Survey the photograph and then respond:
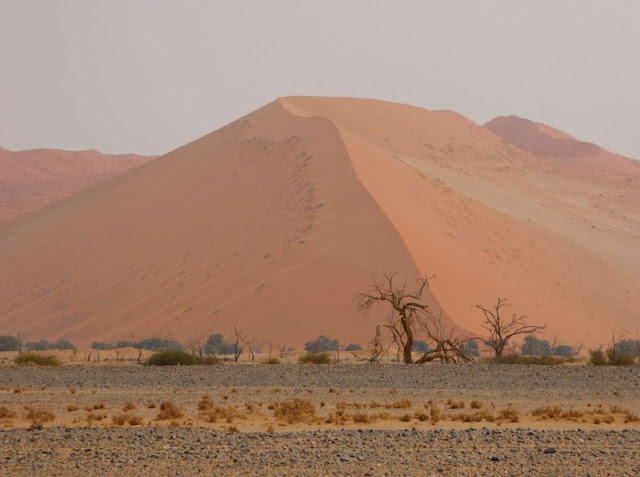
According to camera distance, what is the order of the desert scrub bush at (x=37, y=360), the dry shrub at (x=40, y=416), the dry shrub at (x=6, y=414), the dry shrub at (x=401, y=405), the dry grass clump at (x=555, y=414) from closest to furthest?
the dry shrub at (x=40, y=416), the dry shrub at (x=6, y=414), the dry grass clump at (x=555, y=414), the dry shrub at (x=401, y=405), the desert scrub bush at (x=37, y=360)

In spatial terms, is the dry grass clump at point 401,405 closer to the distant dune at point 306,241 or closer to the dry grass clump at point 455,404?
the dry grass clump at point 455,404

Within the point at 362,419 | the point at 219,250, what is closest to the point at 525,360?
the point at 362,419

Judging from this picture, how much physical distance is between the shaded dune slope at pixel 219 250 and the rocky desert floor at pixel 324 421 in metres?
22.3

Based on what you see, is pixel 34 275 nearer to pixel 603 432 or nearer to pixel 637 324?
pixel 637 324

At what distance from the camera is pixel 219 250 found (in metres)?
57.8

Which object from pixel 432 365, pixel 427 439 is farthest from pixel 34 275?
pixel 427 439

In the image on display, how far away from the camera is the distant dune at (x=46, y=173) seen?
10950cm

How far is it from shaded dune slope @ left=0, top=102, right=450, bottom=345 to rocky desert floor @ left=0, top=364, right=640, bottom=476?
22.3m

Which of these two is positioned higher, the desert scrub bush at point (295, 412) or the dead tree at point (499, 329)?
the dead tree at point (499, 329)

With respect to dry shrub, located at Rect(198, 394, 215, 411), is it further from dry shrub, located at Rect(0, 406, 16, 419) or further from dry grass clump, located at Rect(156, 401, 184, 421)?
dry shrub, located at Rect(0, 406, 16, 419)

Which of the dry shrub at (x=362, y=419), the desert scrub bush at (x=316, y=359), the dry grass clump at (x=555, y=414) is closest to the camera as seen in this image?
the dry shrub at (x=362, y=419)

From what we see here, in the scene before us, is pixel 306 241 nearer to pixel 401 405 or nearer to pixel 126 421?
pixel 401 405

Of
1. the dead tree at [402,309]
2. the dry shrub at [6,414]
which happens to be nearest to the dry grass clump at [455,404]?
the dry shrub at [6,414]

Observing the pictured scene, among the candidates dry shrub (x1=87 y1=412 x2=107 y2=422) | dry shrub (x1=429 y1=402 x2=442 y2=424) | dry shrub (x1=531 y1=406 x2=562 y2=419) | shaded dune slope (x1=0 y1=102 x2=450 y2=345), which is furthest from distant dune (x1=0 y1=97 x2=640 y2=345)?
dry shrub (x1=87 y1=412 x2=107 y2=422)
